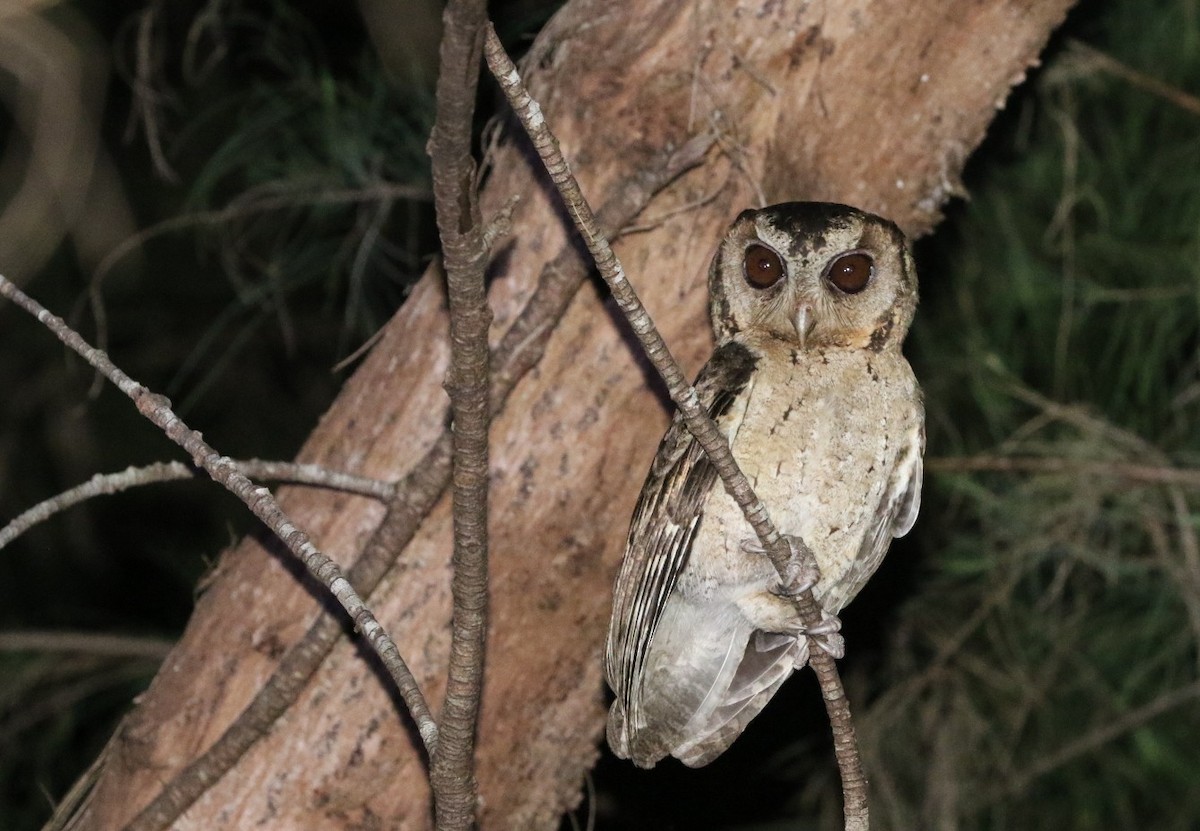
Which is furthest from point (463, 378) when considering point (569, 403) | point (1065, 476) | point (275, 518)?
point (1065, 476)

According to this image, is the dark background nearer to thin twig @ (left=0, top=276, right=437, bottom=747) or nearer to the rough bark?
the rough bark

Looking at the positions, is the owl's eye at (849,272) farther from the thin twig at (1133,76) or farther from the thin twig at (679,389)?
the thin twig at (1133,76)

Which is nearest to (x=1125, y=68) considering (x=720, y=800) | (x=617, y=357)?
(x=617, y=357)

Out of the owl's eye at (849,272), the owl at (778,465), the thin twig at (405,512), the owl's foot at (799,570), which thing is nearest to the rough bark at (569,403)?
the thin twig at (405,512)

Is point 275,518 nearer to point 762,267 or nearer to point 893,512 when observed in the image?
point 762,267

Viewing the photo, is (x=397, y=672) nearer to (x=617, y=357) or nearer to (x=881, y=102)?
(x=617, y=357)

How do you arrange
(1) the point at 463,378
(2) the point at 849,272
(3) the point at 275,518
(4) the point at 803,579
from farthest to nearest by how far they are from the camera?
(2) the point at 849,272
(4) the point at 803,579
(3) the point at 275,518
(1) the point at 463,378

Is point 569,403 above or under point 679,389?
above

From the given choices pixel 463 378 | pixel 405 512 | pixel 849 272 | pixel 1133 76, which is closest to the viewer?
pixel 463 378
